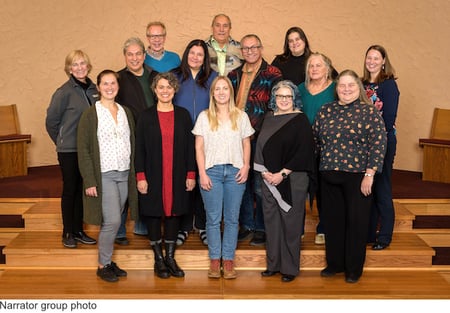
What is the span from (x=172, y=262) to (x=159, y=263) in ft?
0.27

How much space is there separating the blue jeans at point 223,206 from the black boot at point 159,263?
11.7 inches

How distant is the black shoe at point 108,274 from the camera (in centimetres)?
377

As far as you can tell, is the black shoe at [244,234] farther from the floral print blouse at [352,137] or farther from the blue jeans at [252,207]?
the floral print blouse at [352,137]

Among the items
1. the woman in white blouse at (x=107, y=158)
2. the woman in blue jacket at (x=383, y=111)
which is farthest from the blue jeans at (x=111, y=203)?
the woman in blue jacket at (x=383, y=111)

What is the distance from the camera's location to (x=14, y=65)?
239 inches

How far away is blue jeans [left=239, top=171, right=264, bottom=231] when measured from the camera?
3.95m

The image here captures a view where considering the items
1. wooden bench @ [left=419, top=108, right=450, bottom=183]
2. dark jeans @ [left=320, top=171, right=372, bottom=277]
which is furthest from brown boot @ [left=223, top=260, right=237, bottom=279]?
wooden bench @ [left=419, top=108, right=450, bottom=183]

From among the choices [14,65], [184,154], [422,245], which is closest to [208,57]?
[184,154]

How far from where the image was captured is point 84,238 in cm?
413

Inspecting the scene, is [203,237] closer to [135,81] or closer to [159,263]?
[159,263]

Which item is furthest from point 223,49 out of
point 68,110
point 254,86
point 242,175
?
point 68,110

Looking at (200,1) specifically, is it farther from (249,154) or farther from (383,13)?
(249,154)

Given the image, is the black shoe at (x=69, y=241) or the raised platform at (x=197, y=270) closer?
the raised platform at (x=197, y=270)
